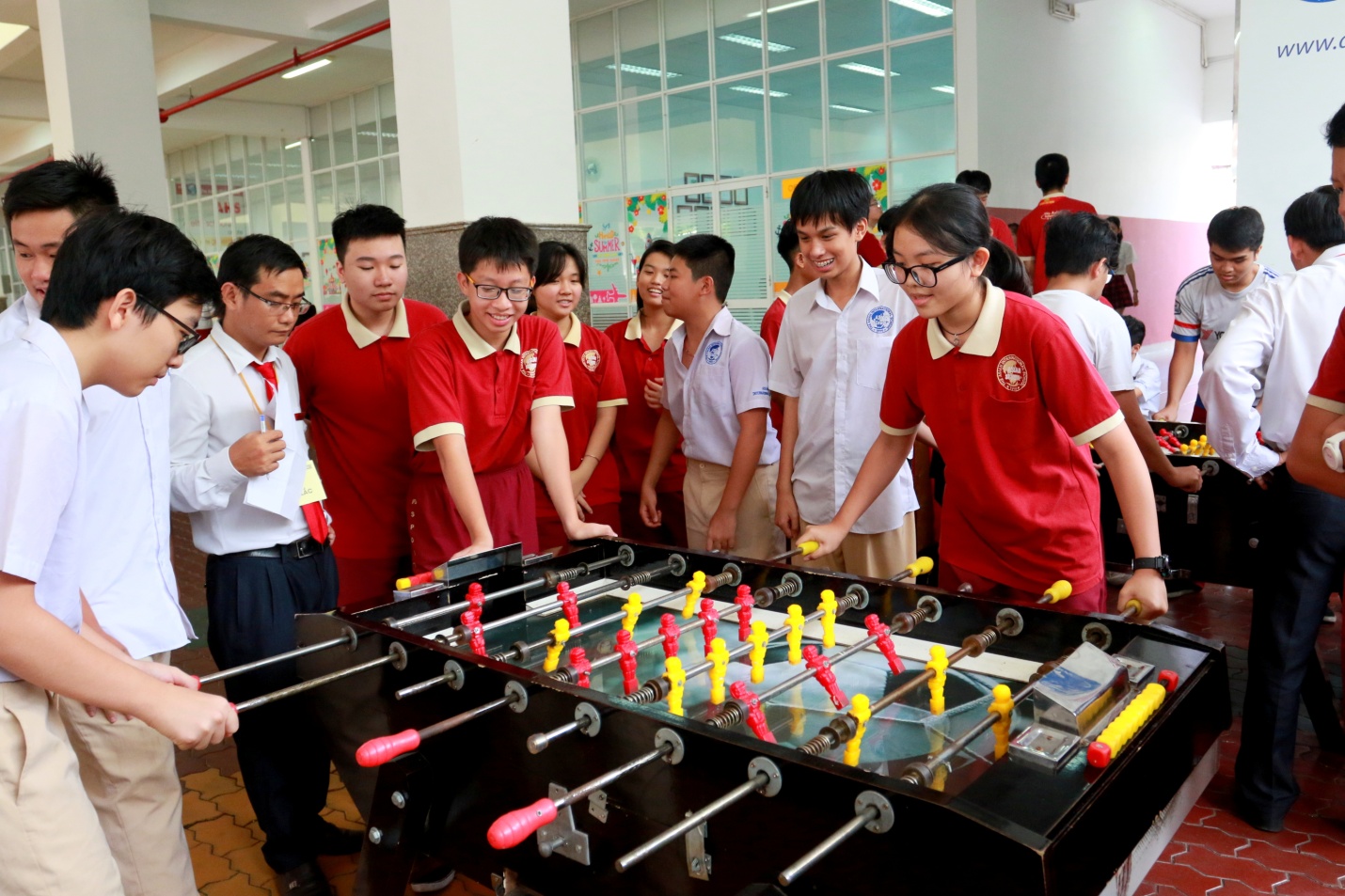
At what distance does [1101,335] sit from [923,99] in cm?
638

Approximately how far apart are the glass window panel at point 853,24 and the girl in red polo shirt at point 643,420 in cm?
633

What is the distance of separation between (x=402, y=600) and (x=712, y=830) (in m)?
1.00

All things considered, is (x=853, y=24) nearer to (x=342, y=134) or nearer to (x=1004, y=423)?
(x=342, y=134)

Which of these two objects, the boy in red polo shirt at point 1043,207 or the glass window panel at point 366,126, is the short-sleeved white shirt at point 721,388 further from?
the glass window panel at point 366,126

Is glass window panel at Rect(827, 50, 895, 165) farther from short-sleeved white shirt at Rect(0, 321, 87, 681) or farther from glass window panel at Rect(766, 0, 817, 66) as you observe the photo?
short-sleeved white shirt at Rect(0, 321, 87, 681)

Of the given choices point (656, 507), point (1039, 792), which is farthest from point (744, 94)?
point (1039, 792)

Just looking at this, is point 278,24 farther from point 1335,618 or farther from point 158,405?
point 1335,618

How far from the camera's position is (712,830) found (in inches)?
55.7

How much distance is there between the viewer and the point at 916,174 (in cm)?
904

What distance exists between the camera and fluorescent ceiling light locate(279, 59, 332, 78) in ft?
37.0

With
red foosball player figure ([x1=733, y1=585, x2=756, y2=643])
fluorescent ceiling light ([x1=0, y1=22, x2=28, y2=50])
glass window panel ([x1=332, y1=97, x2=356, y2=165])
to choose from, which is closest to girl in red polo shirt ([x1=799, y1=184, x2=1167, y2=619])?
red foosball player figure ([x1=733, y1=585, x2=756, y2=643])

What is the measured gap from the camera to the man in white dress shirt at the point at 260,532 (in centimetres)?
247

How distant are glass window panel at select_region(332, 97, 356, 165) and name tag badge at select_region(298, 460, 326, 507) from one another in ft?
42.4

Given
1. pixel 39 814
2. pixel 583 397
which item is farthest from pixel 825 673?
pixel 583 397
